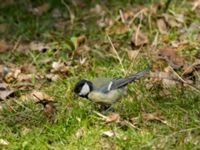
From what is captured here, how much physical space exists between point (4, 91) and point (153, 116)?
1.40m

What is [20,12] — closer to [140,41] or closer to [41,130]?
[140,41]

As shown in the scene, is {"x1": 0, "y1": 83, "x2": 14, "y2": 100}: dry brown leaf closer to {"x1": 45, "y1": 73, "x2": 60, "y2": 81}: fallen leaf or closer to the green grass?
the green grass

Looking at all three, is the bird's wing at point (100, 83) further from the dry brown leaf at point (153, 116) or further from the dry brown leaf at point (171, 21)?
the dry brown leaf at point (171, 21)

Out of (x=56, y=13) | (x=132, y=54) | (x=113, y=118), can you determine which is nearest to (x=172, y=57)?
(x=132, y=54)

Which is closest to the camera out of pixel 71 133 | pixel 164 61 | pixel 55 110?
pixel 71 133

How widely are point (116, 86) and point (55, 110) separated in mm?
513

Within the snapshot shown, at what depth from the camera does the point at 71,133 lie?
4379 mm

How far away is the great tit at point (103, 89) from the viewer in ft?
14.7

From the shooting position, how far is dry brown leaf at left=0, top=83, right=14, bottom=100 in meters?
5.03

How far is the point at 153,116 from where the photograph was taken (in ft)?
14.4

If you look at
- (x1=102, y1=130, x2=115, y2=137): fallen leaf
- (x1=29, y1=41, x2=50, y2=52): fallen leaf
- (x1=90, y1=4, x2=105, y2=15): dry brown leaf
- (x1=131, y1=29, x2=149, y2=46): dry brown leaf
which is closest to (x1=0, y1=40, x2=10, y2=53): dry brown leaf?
(x1=29, y1=41, x2=50, y2=52): fallen leaf

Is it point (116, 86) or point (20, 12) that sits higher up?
point (116, 86)

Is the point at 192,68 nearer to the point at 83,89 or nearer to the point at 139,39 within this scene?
the point at 83,89

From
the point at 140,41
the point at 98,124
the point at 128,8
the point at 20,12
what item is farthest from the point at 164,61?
the point at 20,12
